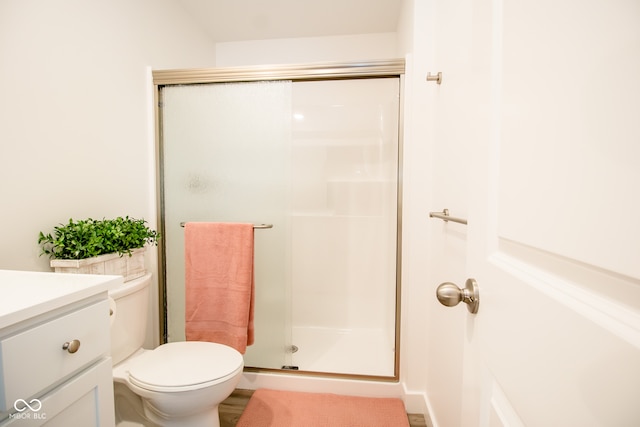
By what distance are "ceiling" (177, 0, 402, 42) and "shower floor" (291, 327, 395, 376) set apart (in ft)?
7.15

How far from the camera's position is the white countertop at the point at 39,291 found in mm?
564

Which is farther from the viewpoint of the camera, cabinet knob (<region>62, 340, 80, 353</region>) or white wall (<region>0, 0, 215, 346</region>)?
white wall (<region>0, 0, 215, 346</region>)

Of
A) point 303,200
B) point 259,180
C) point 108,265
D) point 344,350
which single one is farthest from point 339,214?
point 108,265

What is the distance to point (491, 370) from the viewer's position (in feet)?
1.51

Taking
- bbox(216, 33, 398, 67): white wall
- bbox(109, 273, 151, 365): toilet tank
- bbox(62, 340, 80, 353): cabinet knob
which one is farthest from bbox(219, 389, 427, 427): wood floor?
bbox(216, 33, 398, 67): white wall

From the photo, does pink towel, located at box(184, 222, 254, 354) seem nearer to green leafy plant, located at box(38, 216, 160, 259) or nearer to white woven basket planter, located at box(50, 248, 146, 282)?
white woven basket planter, located at box(50, 248, 146, 282)

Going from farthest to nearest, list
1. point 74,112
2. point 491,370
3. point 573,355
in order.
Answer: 1. point 74,112
2. point 491,370
3. point 573,355

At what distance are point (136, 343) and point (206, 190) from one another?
0.83 meters

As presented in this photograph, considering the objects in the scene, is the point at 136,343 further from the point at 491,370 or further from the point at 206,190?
the point at 491,370

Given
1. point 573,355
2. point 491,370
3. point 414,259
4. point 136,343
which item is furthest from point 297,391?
point 573,355

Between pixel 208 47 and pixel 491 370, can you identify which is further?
pixel 208 47

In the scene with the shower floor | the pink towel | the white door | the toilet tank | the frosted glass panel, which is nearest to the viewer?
Result: the white door

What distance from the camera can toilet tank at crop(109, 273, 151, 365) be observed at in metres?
1.20

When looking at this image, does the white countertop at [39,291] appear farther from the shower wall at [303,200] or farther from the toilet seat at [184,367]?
the shower wall at [303,200]
